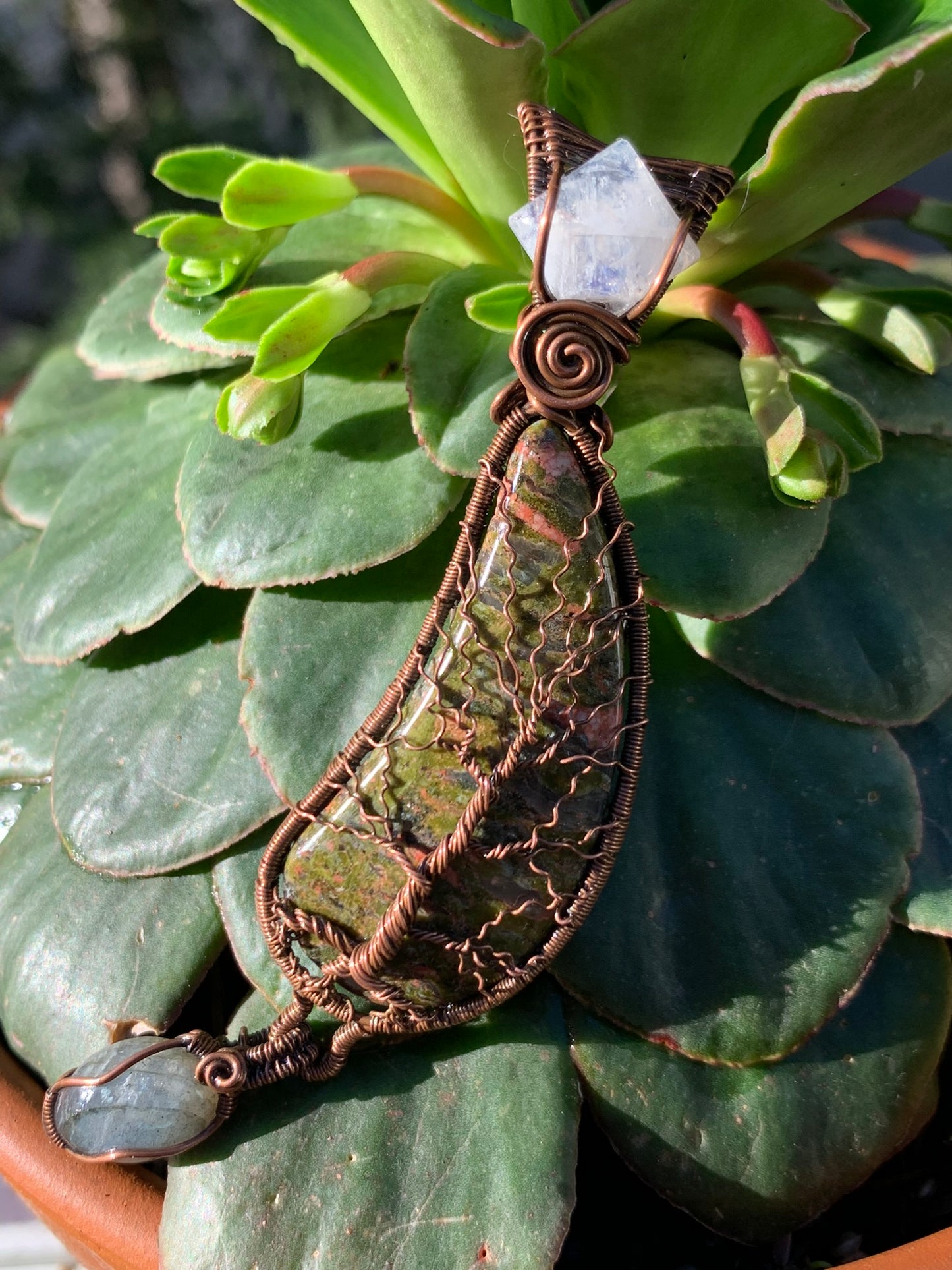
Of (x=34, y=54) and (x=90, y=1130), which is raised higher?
(x=34, y=54)

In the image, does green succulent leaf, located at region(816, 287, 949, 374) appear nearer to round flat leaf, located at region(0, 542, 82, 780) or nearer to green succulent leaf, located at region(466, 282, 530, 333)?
green succulent leaf, located at region(466, 282, 530, 333)

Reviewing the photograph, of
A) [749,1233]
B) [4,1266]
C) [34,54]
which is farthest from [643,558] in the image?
[34,54]

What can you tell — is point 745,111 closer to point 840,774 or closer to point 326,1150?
point 840,774

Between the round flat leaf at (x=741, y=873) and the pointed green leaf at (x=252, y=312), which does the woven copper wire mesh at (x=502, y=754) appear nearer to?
the round flat leaf at (x=741, y=873)

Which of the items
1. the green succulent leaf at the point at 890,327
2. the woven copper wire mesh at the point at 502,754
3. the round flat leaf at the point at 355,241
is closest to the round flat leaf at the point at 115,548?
the round flat leaf at the point at 355,241

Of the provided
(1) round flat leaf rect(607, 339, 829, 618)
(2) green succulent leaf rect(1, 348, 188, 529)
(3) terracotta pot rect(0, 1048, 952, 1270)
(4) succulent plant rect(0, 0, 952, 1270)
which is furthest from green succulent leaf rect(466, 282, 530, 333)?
(3) terracotta pot rect(0, 1048, 952, 1270)
